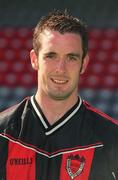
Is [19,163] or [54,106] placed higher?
[54,106]

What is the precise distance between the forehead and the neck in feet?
0.71

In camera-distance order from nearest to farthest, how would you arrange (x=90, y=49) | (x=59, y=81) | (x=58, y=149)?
(x=59, y=81)
(x=58, y=149)
(x=90, y=49)

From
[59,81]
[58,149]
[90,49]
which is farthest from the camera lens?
[90,49]

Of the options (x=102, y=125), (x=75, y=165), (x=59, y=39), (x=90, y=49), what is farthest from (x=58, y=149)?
(x=90, y=49)

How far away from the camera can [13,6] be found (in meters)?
7.43

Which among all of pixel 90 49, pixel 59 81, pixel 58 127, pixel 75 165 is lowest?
pixel 75 165

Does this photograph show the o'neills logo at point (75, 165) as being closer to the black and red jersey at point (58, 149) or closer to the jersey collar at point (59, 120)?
the black and red jersey at point (58, 149)

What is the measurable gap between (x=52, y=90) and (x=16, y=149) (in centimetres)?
28

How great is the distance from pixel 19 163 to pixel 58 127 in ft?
0.70

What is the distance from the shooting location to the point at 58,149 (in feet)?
7.64

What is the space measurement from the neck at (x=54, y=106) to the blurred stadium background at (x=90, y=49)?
3.16m

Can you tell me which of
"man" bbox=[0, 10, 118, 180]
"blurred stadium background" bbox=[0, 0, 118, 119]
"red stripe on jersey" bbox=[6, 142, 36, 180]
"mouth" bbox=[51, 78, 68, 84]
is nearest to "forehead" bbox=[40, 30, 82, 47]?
"man" bbox=[0, 10, 118, 180]

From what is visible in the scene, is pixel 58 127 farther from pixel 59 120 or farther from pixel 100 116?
pixel 100 116

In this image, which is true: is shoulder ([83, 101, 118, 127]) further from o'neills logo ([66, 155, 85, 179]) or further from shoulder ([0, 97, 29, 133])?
shoulder ([0, 97, 29, 133])
